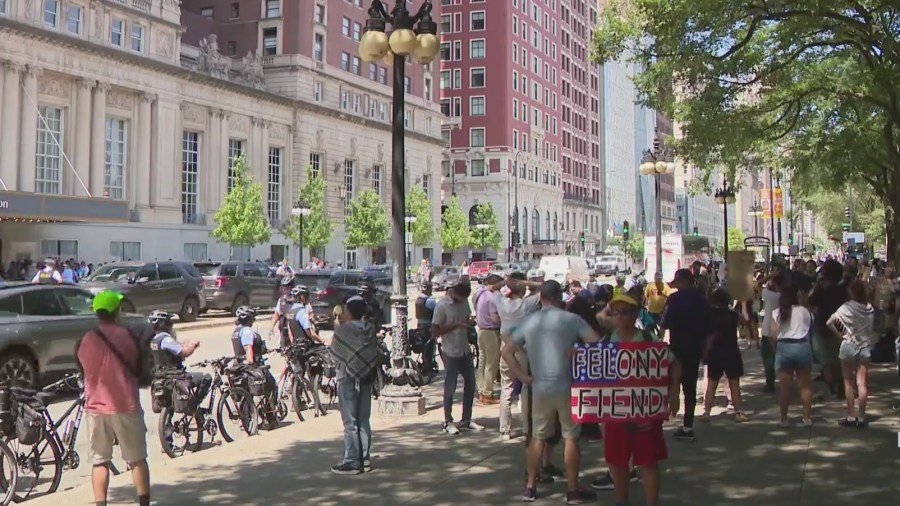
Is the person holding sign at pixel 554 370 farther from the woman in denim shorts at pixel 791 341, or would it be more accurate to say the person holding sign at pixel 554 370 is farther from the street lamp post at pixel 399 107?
the street lamp post at pixel 399 107

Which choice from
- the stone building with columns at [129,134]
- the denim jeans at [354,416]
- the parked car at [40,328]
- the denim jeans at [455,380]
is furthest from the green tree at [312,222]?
the denim jeans at [354,416]

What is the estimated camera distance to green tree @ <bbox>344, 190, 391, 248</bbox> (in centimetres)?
6198

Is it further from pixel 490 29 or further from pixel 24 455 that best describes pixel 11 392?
pixel 490 29

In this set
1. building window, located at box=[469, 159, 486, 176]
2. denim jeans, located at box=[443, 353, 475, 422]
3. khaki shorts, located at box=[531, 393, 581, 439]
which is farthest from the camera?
building window, located at box=[469, 159, 486, 176]

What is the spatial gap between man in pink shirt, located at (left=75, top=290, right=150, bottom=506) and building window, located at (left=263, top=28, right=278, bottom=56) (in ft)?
190

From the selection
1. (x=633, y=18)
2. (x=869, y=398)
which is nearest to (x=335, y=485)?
(x=869, y=398)

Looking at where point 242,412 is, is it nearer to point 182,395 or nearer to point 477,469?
point 182,395

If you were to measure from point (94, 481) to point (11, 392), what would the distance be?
7.45 feet

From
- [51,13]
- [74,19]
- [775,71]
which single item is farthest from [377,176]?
[775,71]

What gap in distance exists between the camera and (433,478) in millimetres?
7848

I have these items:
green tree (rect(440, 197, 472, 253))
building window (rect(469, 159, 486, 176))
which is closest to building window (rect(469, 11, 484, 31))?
building window (rect(469, 159, 486, 176))

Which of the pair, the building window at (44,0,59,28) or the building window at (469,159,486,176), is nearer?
the building window at (44,0,59,28)

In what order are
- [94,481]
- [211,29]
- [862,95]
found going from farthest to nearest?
[211,29], [862,95], [94,481]

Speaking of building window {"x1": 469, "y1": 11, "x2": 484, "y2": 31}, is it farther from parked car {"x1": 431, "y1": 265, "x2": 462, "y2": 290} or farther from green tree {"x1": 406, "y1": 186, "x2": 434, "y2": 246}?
parked car {"x1": 431, "y1": 265, "x2": 462, "y2": 290}
